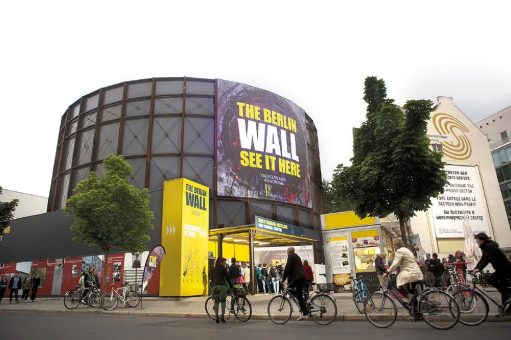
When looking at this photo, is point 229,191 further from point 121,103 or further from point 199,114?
point 121,103

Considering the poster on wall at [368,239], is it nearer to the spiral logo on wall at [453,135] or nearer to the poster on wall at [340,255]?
the poster on wall at [340,255]

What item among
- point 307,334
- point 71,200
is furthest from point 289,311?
point 71,200

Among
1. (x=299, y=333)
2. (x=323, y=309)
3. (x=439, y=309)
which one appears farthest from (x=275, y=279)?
(x=439, y=309)

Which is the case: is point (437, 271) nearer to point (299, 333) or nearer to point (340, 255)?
point (299, 333)

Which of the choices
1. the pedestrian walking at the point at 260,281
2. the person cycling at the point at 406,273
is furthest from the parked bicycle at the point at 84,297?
the person cycling at the point at 406,273

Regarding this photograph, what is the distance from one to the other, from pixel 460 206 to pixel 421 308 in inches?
1259

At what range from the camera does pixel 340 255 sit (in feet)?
86.7

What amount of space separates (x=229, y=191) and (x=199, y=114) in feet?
23.8

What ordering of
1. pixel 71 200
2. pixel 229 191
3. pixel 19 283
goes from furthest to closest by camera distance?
pixel 229 191, pixel 19 283, pixel 71 200

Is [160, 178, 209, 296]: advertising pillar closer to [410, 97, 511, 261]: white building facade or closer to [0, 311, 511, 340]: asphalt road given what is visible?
[0, 311, 511, 340]: asphalt road

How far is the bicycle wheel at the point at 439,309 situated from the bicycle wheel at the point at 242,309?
4.61 m

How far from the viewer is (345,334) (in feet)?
23.6

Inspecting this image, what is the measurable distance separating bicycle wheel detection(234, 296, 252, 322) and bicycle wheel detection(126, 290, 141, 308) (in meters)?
7.58

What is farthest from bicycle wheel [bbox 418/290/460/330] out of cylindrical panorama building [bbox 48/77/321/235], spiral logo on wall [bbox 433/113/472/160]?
spiral logo on wall [bbox 433/113/472/160]
